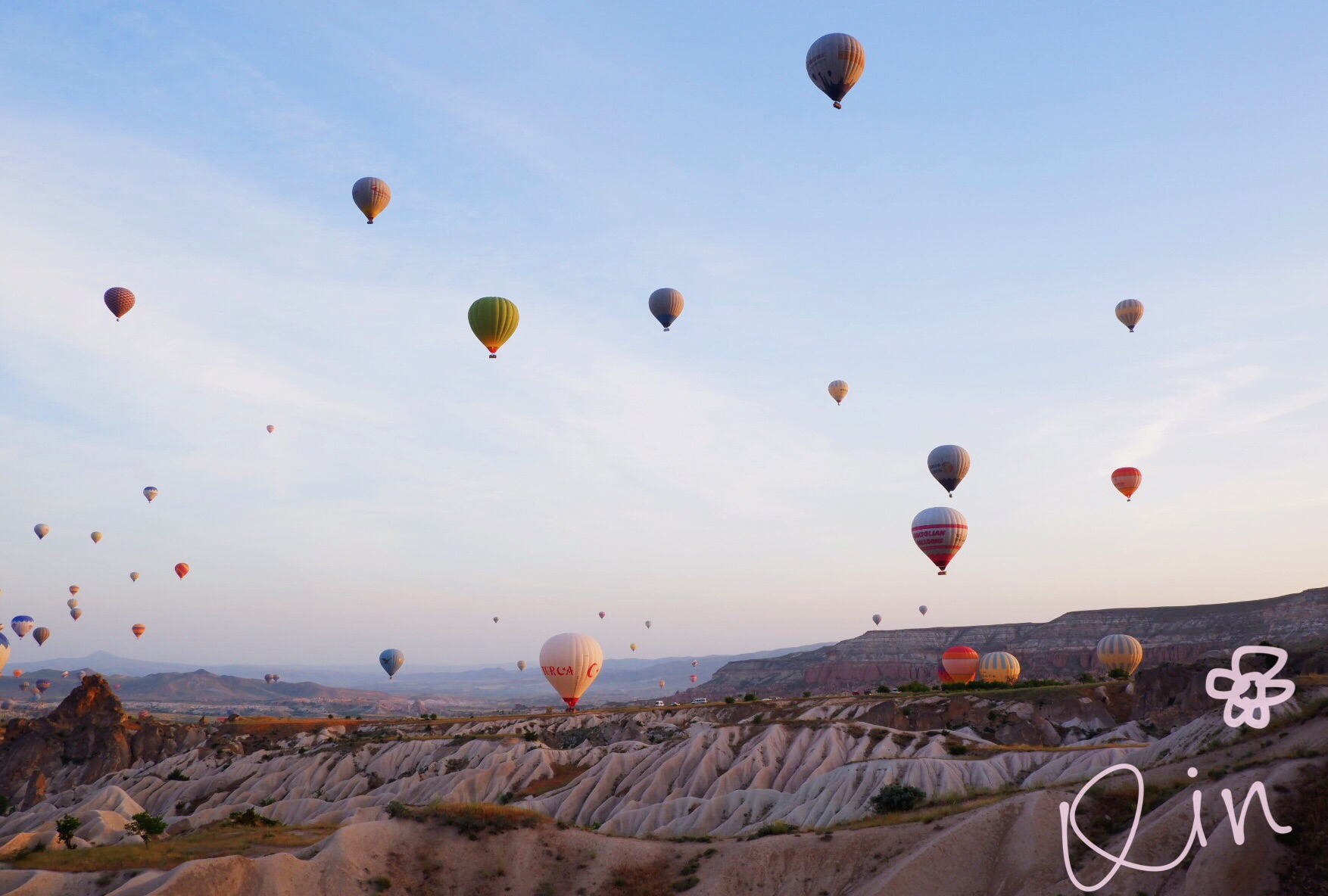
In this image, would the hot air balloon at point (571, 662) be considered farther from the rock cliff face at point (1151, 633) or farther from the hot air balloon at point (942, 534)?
the rock cliff face at point (1151, 633)

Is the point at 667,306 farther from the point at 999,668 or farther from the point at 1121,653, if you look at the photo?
the point at 1121,653

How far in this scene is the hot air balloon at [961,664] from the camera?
3964 inches

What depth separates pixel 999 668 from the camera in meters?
100

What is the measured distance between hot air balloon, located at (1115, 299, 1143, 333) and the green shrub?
55381 millimetres

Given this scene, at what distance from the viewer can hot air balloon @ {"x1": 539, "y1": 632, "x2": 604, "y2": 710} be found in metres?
78.3

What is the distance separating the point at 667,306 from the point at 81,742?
8599 centimetres

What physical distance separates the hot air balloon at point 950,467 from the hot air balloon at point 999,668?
35418 millimetres

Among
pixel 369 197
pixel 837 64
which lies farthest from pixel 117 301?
pixel 837 64

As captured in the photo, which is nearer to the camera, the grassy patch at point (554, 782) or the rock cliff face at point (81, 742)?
the grassy patch at point (554, 782)

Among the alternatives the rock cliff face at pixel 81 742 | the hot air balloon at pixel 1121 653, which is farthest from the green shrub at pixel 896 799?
the rock cliff face at pixel 81 742

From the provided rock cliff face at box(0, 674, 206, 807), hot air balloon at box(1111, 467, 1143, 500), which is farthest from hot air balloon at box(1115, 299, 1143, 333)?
rock cliff face at box(0, 674, 206, 807)

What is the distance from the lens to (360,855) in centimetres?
3064

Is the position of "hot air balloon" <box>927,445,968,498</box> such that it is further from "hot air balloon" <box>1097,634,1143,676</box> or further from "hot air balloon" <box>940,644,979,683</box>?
"hot air balloon" <box>1097,634,1143,676</box>

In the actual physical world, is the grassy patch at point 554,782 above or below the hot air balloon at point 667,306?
below
